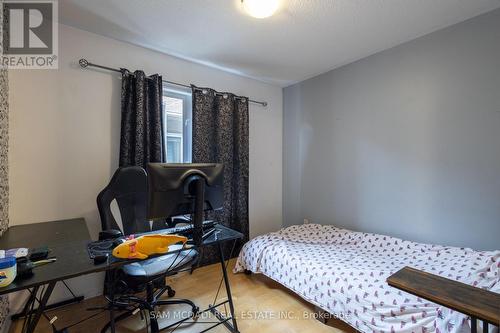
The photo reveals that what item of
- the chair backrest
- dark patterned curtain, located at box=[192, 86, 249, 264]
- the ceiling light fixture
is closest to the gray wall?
dark patterned curtain, located at box=[192, 86, 249, 264]

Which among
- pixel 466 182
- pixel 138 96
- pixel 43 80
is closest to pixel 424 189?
pixel 466 182

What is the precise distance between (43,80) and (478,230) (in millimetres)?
3774

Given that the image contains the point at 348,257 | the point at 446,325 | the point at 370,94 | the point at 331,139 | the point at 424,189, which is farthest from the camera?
the point at 331,139

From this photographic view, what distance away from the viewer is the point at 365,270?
72.0 inches

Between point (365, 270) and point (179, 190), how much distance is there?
151 centimetres

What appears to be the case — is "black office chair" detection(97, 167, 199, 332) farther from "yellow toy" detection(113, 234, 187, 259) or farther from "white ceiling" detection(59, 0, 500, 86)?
"white ceiling" detection(59, 0, 500, 86)

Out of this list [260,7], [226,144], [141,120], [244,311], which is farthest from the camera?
[226,144]

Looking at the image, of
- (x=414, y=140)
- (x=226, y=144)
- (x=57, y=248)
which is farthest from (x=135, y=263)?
(x=414, y=140)

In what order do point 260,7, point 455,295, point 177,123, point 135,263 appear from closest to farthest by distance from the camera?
point 455,295 → point 135,263 → point 260,7 → point 177,123

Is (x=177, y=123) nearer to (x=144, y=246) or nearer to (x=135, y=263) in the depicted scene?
(x=135, y=263)

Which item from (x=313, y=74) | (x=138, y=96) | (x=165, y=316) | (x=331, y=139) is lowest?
(x=165, y=316)

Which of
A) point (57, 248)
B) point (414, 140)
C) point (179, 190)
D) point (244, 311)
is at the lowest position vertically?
point (244, 311)

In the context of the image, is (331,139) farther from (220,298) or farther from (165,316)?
(165,316)

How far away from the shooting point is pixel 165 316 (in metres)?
1.94
